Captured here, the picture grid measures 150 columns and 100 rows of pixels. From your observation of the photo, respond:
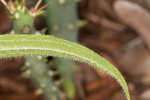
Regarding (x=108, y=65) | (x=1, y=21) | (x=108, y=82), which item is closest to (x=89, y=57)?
(x=108, y=65)

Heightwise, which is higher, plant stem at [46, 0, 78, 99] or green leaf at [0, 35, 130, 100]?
plant stem at [46, 0, 78, 99]

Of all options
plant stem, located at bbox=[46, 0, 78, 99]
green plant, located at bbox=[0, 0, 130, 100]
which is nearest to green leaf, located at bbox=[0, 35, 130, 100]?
green plant, located at bbox=[0, 0, 130, 100]

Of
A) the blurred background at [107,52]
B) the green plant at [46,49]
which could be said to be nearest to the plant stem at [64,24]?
the blurred background at [107,52]

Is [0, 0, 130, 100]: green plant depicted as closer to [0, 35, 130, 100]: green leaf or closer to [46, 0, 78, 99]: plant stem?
[0, 35, 130, 100]: green leaf

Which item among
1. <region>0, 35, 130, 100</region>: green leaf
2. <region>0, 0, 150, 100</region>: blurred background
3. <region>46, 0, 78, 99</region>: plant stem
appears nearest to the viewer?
<region>0, 35, 130, 100</region>: green leaf

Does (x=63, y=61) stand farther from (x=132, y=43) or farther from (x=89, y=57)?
(x=89, y=57)

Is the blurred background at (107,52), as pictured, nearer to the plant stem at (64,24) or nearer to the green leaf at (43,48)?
the plant stem at (64,24)

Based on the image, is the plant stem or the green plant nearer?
the green plant
